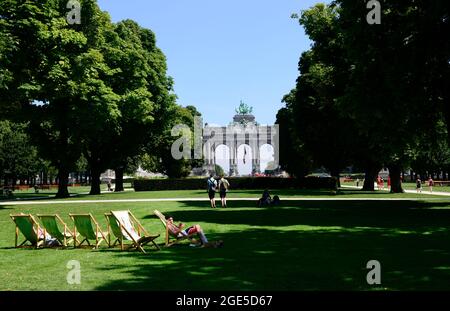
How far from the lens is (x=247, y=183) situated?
186ft

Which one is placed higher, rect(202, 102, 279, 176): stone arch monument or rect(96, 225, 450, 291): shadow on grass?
rect(202, 102, 279, 176): stone arch monument

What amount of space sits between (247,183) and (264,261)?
46.3m

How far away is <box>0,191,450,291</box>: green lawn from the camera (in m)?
8.22

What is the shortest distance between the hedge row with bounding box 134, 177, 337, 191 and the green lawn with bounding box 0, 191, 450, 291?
37325 millimetres

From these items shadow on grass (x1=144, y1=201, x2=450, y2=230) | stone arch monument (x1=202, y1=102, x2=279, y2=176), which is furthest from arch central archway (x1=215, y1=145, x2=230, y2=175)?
shadow on grass (x1=144, y1=201, x2=450, y2=230)

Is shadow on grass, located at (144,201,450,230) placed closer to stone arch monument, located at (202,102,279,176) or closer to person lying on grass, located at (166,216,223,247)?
person lying on grass, located at (166,216,223,247)

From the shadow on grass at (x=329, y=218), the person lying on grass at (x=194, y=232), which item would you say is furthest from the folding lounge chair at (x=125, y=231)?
the shadow on grass at (x=329, y=218)

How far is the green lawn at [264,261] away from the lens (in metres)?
8.22

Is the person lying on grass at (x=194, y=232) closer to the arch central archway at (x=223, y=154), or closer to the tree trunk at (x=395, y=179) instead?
the tree trunk at (x=395, y=179)

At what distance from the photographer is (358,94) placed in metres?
23.2

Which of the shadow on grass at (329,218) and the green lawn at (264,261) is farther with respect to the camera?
the shadow on grass at (329,218)

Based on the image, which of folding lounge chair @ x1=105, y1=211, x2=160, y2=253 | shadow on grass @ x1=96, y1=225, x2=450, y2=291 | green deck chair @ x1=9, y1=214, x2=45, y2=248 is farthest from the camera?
green deck chair @ x1=9, y1=214, x2=45, y2=248

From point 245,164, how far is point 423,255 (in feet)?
415

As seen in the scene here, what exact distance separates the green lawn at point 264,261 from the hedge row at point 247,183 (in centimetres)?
3733
